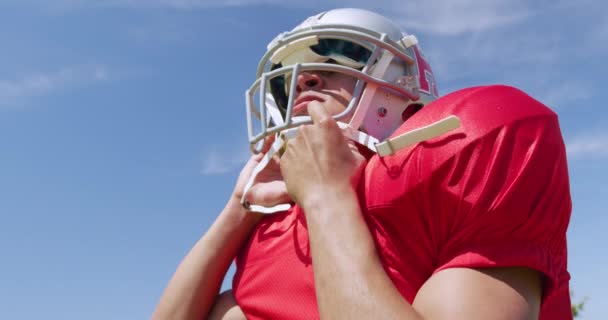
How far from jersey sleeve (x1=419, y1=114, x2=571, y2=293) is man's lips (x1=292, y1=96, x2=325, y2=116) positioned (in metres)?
0.72

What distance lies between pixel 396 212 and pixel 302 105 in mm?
676

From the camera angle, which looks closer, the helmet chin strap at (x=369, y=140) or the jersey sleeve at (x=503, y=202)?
the jersey sleeve at (x=503, y=202)

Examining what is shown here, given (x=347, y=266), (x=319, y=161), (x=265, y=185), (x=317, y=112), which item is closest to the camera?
(x=347, y=266)

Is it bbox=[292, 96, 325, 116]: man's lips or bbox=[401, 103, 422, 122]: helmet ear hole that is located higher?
bbox=[292, 96, 325, 116]: man's lips

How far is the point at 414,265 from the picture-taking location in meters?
2.05

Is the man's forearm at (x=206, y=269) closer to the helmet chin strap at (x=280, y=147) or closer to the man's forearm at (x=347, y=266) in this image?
the helmet chin strap at (x=280, y=147)

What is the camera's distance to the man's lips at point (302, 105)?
2547 millimetres

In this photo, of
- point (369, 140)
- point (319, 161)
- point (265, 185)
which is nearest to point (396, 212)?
point (319, 161)

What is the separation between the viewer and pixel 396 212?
2.02 metres

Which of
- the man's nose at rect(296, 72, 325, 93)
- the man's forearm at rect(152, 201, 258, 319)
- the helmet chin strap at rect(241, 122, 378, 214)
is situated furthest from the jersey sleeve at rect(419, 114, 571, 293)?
the man's forearm at rect(152, 201, 258, 319)

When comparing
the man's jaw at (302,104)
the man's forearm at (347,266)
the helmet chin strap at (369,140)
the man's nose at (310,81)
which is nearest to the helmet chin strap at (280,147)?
the helmet chin strap at (369,140)

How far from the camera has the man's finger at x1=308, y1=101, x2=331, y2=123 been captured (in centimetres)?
229

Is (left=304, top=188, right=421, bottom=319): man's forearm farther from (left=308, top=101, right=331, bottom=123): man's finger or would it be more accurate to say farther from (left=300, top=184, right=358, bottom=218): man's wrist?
(left=308, top=101, right=331, bottom=123): man's finger

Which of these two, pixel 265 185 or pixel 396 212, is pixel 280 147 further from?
pixel 396 212
